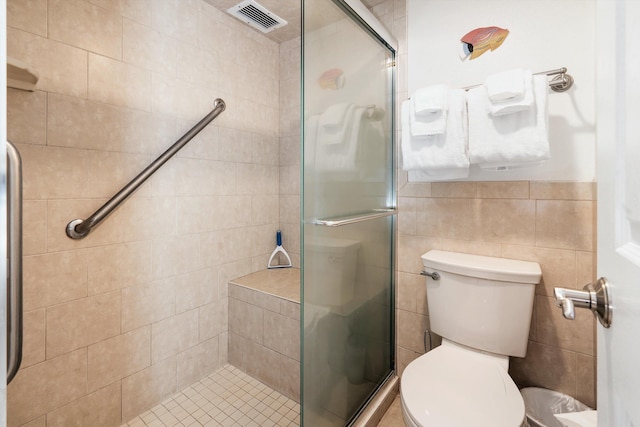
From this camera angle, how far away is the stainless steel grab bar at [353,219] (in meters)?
1.08

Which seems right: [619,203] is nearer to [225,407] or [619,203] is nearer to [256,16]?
[225,407]

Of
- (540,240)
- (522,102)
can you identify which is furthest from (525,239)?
(522,102)

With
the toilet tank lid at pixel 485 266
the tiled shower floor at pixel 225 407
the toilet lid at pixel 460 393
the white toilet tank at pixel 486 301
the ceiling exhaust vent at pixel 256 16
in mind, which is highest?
the ceiling exhaust vent at pixel 256 16

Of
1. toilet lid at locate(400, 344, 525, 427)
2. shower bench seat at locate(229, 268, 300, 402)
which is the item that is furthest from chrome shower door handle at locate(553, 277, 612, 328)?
shower bench seat at locate(229, 268, 300, 402)

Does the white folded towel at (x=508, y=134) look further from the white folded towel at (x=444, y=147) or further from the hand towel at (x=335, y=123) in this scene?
the hand towel at (x=335, y=123)

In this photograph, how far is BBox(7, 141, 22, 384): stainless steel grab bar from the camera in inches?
15.8

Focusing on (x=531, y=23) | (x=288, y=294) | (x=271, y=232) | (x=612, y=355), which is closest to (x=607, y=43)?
(x=612, y=355)

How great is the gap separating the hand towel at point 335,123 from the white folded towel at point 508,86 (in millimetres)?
550

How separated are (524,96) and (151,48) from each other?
1.71 meters

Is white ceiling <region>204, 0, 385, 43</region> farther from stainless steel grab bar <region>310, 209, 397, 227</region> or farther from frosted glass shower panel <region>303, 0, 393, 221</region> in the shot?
stainless steel grab bar <region>310, 209, 397, 227</region>

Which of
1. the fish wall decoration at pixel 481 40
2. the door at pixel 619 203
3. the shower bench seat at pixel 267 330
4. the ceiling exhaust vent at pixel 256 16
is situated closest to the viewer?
the door at pixel 619 203

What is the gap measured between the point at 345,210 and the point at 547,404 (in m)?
1.21

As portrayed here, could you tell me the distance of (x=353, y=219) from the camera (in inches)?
48.6

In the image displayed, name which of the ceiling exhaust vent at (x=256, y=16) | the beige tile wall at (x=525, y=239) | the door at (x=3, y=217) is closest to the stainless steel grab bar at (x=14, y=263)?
the door at (x=3, y=217)
